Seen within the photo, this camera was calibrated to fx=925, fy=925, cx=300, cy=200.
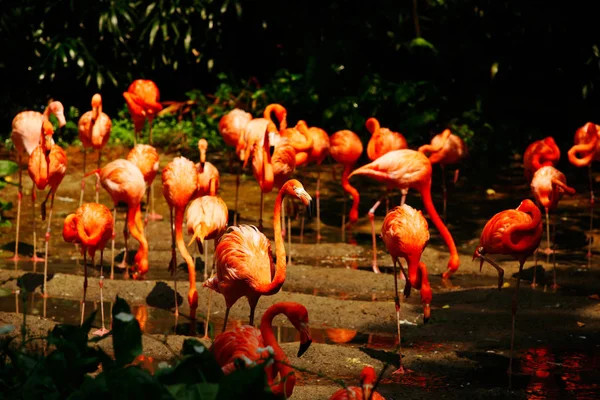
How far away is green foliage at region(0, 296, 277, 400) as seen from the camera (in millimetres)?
2254

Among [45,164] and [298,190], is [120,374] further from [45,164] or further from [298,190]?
[45,164]

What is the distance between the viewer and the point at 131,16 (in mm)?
11656

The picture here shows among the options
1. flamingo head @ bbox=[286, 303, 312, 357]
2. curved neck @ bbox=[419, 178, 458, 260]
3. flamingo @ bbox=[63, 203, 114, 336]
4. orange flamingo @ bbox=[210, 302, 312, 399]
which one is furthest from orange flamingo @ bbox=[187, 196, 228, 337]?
flamingo head @ bbox=[286, 303, 312, 357]

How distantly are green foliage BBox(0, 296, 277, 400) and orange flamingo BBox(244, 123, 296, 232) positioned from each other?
4056 millimetres

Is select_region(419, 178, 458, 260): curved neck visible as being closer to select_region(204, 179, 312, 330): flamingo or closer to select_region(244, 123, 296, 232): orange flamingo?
select_region(244, 123, 296, 232): orange flamingo

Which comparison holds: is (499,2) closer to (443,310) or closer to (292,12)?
(292,12)

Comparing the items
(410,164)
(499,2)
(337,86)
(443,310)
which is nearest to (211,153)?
(337,86)

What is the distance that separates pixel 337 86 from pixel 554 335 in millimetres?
6699

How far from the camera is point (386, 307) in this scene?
5.80 meters

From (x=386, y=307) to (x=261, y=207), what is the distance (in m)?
1.57

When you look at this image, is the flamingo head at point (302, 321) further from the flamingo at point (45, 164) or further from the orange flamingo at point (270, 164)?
the flamingo at point (45, 164)

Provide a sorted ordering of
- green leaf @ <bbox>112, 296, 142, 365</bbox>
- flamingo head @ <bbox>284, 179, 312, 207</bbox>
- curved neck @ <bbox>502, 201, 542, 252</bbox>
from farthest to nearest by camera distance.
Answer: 1. curved neck @ <bbox>502, 201, 542, 252</bbox>
2. flamingo head @ <bbox>284, 179, 312, 207</bbox>
3. green leaf @ <bbox>112, 296, 142, 365</bbox>

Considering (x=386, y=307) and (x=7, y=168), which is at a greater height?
(x=7, y=168)

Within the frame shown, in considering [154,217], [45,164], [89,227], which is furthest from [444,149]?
[89,227]
